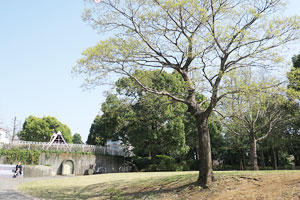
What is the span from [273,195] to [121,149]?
1015 inches

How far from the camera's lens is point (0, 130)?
36.7 metres

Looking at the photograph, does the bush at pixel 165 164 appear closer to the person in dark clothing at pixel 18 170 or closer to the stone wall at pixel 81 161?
the stone wall at pixel 81 161

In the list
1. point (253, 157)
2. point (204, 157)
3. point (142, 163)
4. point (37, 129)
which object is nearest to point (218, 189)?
point (204, 157)

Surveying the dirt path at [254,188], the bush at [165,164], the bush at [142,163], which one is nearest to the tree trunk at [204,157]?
the dirt path at [254,188]

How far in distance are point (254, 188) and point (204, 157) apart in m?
1.99

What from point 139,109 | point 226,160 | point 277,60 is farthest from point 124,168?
point 277,60

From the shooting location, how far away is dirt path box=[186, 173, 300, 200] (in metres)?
6.71

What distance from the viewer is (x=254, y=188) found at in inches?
299

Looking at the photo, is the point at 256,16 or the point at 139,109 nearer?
the point at 256,16

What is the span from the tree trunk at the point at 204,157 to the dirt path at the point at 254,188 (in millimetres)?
400

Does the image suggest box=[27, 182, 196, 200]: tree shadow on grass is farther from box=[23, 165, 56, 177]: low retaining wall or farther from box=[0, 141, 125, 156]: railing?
box=[0, 141, 125, 156]: railing

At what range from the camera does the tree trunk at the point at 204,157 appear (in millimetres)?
8797

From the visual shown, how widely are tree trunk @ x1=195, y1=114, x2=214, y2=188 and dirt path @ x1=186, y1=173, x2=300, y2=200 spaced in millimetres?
400

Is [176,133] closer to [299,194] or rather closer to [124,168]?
[124,168]
